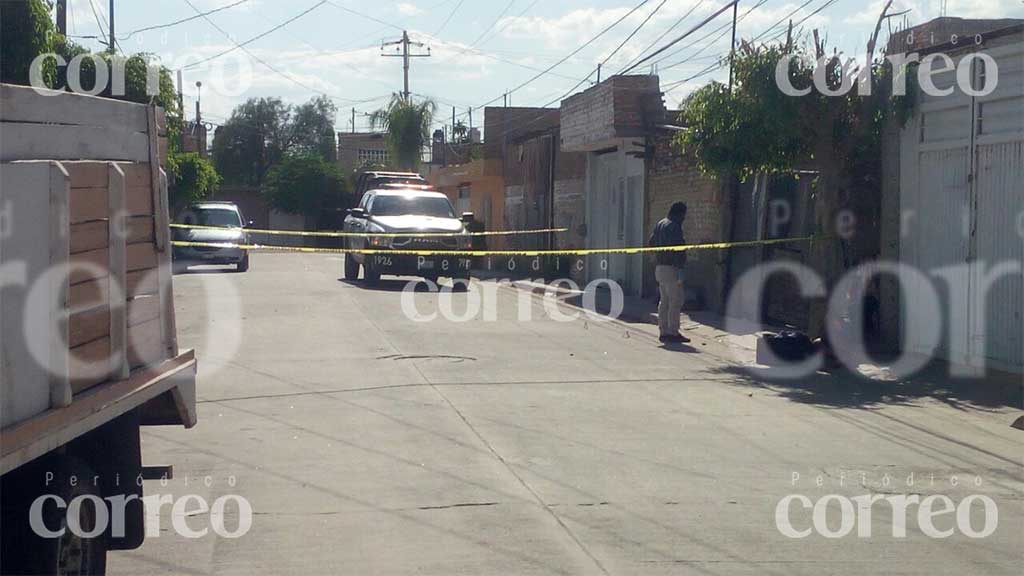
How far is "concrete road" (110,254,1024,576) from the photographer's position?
612 centimetres

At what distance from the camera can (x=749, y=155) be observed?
549 inches

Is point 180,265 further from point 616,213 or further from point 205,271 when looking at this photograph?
point 616,213

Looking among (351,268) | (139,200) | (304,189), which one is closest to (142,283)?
(139,200)

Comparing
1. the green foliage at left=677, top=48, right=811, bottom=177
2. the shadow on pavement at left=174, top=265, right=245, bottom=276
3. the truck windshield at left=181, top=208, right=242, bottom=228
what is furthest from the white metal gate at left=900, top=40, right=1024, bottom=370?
the truck windshield at left=181, top=208, right=242, bottom=228

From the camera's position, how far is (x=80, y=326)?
14.8ft

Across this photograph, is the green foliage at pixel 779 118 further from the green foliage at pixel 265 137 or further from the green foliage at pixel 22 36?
the green foliage at pixel 265 137

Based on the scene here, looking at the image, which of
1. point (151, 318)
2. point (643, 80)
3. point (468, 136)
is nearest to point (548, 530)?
point (151, 318)

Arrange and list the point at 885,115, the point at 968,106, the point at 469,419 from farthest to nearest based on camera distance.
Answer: the point at 885,115, the point at 968,106, the point at 469,419

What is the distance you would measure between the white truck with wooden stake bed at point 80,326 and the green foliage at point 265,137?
237 ft

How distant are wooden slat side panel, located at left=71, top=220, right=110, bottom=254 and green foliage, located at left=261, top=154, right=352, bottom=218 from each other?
198 feet

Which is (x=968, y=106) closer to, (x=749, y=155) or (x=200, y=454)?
(x=749, y=155)

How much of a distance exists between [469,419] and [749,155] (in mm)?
5827

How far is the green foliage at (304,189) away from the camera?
65500 millimetres

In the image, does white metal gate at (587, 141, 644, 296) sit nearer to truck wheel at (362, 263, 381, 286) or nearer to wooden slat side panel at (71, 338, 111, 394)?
truck wheel at (362, 263, 381, 286)
